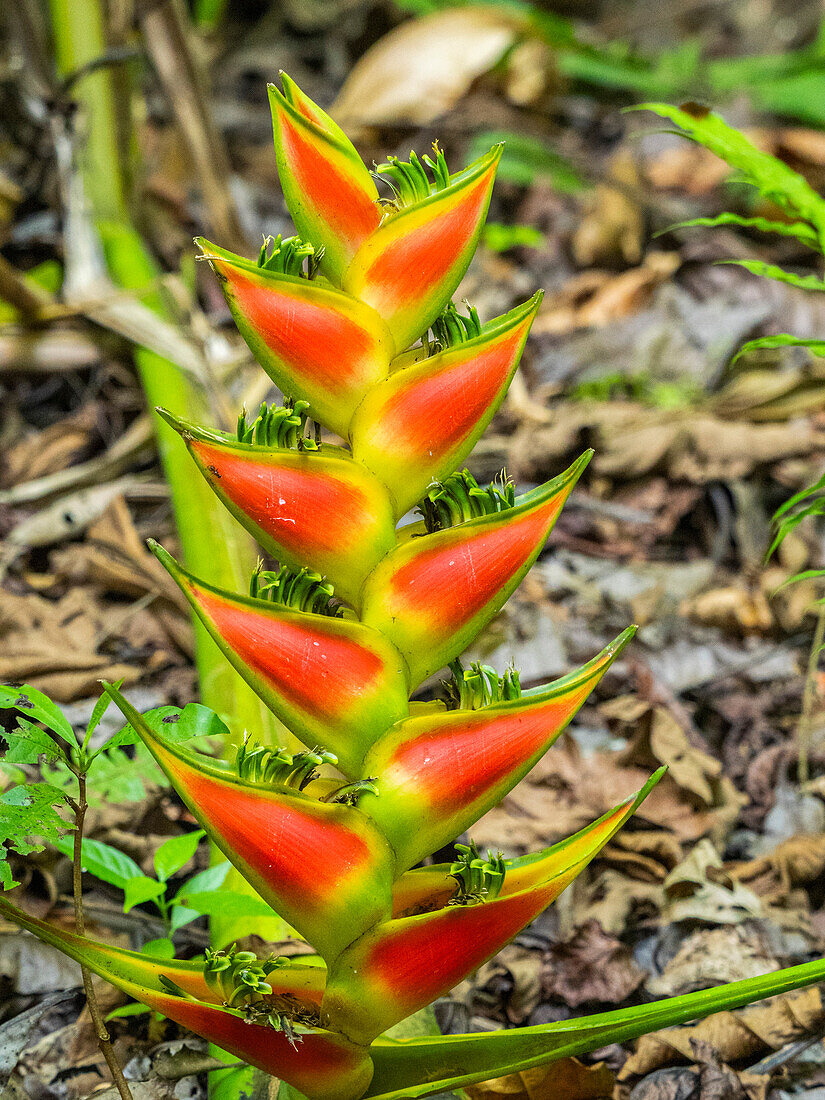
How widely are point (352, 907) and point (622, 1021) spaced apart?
24 cm

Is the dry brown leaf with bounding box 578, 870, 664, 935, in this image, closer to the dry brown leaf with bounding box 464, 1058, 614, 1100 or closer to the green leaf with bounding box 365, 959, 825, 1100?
the dry brown leaf with bounding box 464, 1058, 614, 1100

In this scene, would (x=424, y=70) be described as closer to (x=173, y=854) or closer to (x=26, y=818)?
(x=173, y=854)

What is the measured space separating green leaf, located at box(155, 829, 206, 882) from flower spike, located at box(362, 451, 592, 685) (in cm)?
42

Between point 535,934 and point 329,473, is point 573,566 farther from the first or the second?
point 329,473

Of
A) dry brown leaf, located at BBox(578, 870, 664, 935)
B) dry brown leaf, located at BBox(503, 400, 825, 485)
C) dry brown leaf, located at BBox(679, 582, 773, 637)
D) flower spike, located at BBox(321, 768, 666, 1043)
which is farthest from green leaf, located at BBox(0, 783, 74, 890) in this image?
dry brown leaf, located at BBox(503, 400, 825, 485)

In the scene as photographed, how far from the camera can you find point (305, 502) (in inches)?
29.6

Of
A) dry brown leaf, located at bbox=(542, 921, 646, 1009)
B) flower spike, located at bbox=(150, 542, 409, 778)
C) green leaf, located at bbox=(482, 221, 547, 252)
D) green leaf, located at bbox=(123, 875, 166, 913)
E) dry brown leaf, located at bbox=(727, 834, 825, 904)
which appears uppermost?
flower spike, located at bbox=(150, 542, 409, 778)

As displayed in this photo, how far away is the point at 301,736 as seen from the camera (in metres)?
0.77

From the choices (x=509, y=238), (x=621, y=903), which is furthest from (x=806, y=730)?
(x=509, y=238)

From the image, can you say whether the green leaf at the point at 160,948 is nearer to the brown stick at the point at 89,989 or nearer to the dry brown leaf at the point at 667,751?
the brown stick at the point at 89,989

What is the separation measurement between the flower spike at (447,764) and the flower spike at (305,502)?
0.47 feet

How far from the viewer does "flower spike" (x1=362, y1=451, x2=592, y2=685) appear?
757 millimetres

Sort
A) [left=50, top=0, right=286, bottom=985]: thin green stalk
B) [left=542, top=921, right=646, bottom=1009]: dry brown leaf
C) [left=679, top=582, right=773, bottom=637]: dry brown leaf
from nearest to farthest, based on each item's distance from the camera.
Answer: [left=542, top=921, right=646, bottom=1009]: dry brown leaf < [left=50, top=0, right=286, bottom=985]: thin green stalk < [left=679, top=582, right=773, bottom=637]: dry brown leaf

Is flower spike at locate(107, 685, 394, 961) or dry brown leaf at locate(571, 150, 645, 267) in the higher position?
flower spike at locate(107, 685, 394, 961)
